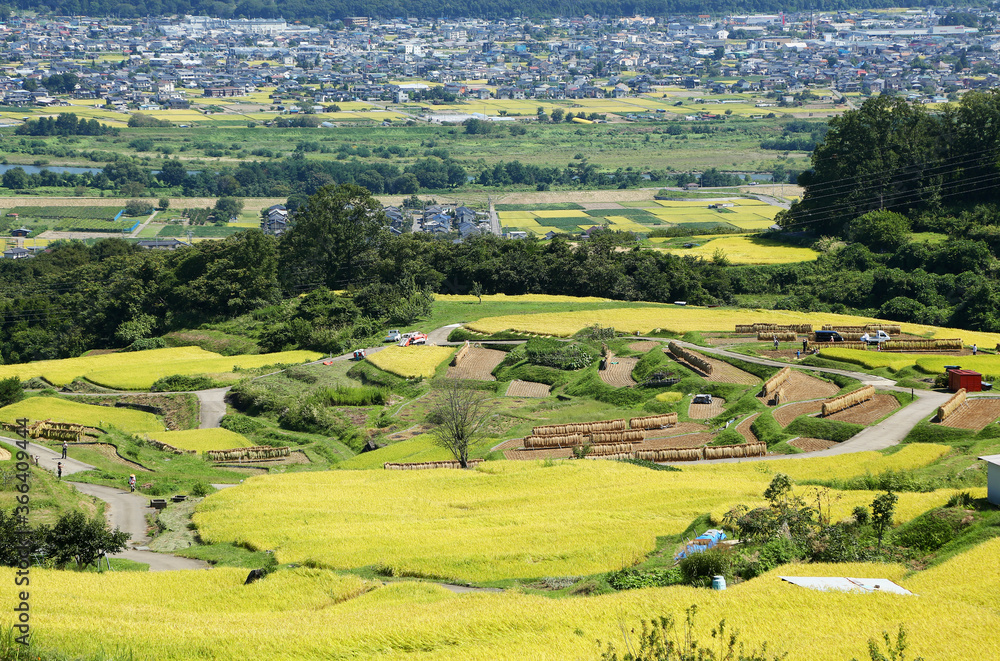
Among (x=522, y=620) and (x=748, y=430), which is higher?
(x=522, y=620)

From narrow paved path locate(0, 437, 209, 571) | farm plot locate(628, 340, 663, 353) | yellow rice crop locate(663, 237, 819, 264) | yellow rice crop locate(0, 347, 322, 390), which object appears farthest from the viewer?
yellow rice crop locate(663, 237, 819, 264)

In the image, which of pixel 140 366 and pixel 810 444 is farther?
pixel 140 366

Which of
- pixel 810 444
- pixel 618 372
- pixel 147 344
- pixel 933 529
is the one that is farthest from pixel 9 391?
pixel 933 529

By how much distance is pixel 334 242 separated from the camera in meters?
114

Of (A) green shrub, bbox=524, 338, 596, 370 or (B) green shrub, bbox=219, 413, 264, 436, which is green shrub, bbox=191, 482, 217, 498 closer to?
(B) green shrub, bbox=219, 413, 264, 436

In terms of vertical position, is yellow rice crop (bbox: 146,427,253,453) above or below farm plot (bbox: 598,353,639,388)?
below

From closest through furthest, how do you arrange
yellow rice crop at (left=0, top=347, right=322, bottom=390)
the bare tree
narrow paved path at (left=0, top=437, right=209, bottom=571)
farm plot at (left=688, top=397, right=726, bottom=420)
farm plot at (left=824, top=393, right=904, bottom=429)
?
narrow paved path at (left=0, top=437, right=209, bottom=571), the bare tree, farm plot at (left=824, top=393, right=904, bottom=429), farm plot at (left=688, top=397, right=726, bottom=420), yellow rice crop at (left=0, top=347, right=322, bottom=390)

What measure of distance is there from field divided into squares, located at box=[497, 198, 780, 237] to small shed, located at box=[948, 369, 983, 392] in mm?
90991

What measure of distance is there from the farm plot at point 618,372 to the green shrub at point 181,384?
29.4 metres

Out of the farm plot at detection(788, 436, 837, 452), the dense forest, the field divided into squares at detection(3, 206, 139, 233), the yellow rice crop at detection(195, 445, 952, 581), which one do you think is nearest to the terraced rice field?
the dense forest

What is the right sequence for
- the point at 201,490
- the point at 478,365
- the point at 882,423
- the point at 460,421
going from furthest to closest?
1. the point at 478,365
2. the point at 460,421
3. the point at 882,423
4. the point at 201,490

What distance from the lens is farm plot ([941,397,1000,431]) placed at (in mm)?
56719

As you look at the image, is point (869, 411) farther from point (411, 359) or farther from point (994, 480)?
point (411, 359)

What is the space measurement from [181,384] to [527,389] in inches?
1028
